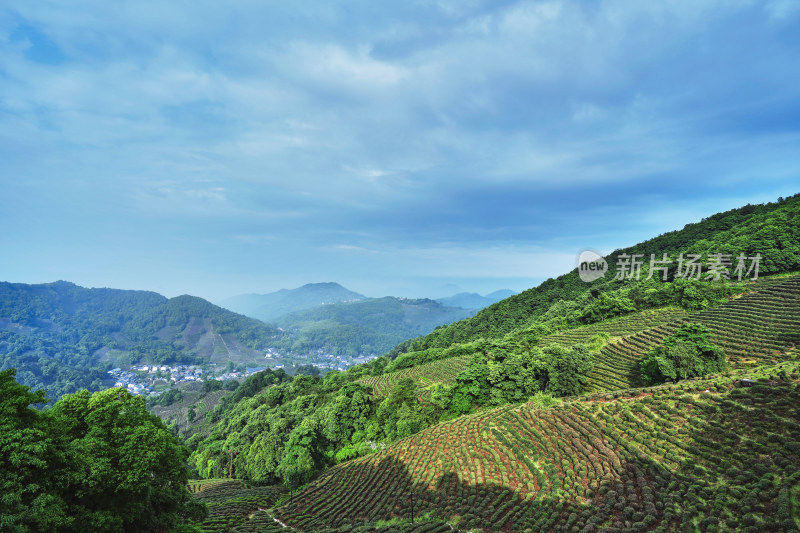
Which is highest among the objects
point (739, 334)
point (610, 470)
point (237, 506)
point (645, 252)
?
point (645, 252)

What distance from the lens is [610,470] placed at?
2098 cm

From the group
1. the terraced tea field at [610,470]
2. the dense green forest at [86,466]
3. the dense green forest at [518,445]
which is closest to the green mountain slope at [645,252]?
the dense green forest at [518,445]

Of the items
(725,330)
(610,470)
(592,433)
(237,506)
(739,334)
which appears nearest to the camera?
(610,470)

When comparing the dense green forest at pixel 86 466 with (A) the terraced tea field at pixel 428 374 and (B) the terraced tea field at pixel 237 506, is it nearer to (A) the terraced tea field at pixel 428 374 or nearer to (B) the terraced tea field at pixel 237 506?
(B) the terraced tea field at pixel 237 506

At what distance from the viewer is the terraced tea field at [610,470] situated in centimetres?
1605

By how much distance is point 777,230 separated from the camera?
5428 centimetres

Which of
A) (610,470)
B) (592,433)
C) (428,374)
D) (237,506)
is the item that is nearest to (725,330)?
(592,433)

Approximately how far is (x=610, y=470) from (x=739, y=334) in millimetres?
29247

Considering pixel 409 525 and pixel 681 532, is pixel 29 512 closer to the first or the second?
pixel 409 525

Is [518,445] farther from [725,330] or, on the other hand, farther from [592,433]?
[725,330]

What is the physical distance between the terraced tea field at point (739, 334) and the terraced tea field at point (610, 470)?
10.1 m

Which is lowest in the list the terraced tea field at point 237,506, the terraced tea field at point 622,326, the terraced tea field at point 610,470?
the terraced tea field at point 237,506

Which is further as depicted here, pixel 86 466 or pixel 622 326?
pixel 622 326

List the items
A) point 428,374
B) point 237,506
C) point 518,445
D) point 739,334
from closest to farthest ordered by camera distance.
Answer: point 518,445, point 237,506, point 739,334, point 428,374
